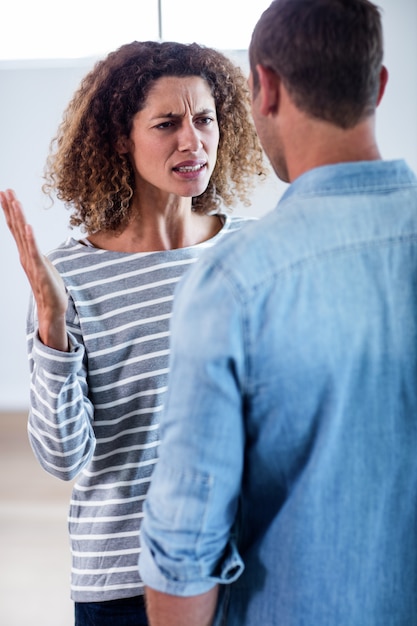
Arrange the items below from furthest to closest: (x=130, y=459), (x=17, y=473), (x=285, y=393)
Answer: (x=17, y=473), (x=130, y=459), (x=285, y=393)

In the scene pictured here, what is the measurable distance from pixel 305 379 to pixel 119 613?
70cm

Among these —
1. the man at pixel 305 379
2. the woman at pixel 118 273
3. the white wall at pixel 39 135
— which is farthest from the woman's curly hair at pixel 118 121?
the white wall at pixel 39 135

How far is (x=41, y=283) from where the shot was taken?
1.14 metres

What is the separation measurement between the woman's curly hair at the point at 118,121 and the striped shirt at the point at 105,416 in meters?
0.17

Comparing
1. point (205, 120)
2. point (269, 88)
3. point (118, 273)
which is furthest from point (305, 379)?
point (205, 120)

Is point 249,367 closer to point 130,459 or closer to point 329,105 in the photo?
point 329,105

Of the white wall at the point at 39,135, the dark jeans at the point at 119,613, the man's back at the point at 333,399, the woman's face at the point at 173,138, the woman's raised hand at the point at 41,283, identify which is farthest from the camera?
the white wall at the point at 39,135

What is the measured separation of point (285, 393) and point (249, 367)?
0.04 metres

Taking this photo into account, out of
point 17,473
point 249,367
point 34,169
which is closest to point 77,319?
point 249,367

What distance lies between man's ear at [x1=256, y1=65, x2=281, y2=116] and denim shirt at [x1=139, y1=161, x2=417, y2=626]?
9 cm

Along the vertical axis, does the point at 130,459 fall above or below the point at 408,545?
below

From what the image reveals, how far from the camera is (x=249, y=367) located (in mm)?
734

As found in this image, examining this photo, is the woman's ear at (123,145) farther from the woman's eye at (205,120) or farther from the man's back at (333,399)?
the man's back at (333,399)

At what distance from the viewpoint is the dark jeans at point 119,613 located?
1.23 metres
